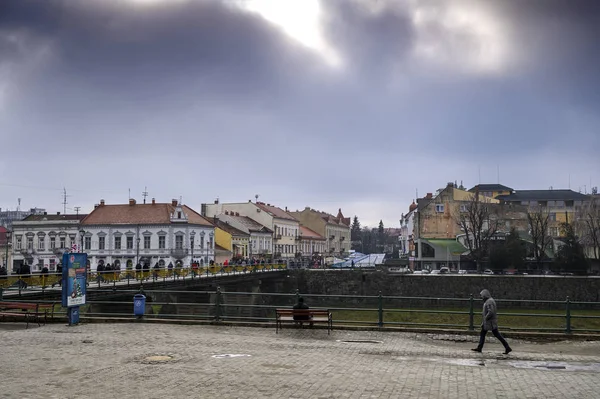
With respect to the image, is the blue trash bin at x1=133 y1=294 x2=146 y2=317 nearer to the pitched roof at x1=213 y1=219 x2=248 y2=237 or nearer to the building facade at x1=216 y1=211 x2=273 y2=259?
the pitched roof at x1=213 y1=219 x2=248 y2=237

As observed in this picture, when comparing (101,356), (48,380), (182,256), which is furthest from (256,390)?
(182,256)

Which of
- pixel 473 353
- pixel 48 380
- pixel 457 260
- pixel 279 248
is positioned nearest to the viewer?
pixel 48 380

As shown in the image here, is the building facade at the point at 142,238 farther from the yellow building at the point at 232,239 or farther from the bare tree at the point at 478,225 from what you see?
the bare tree at the point at 478,225

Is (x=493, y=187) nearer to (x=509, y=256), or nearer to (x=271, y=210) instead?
(x=271, y=210)

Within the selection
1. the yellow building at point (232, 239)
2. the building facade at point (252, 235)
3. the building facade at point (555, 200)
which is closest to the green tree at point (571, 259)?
the building facade at point (555, 200)

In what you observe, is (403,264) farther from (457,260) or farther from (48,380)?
(48,380)

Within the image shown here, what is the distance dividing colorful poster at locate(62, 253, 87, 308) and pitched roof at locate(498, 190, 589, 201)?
323 ft

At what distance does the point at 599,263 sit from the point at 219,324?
2543 inches

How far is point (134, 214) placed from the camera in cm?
7919

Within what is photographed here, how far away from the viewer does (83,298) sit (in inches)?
865

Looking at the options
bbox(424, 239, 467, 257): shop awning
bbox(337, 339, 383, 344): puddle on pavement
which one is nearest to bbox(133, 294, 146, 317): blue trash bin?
bbox(337, 339, 383, 344): puddle on pavement

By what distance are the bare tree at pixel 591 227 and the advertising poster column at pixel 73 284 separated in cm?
6762

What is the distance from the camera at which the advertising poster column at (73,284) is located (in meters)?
20.9

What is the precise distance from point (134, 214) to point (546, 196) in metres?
72.8
